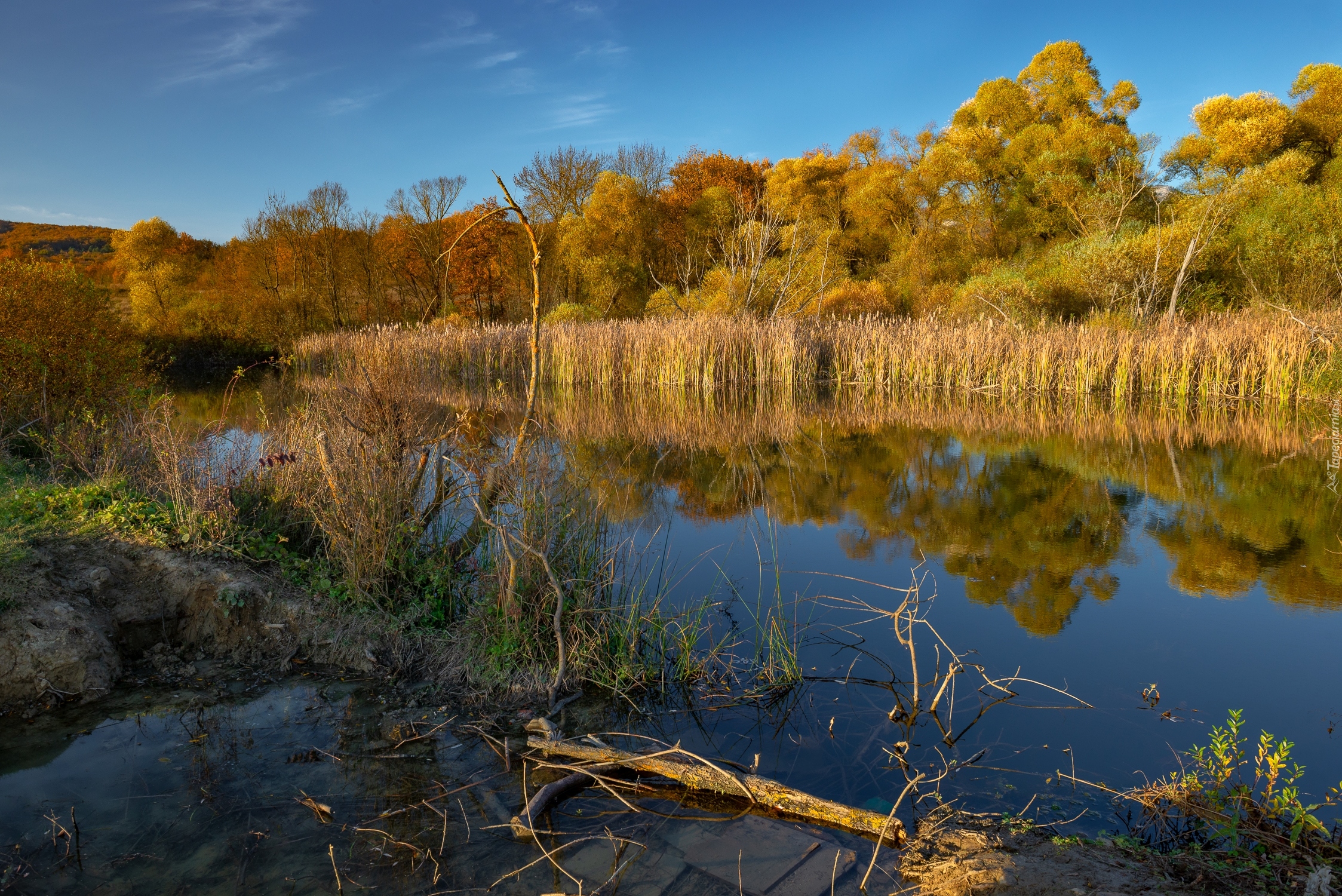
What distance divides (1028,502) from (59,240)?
62.9 metres

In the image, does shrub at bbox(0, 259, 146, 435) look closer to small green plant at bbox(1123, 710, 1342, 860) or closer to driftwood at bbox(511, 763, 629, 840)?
driftwood at bbox(511, 763, 629, 840)

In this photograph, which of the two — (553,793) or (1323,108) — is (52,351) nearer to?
(553,793)

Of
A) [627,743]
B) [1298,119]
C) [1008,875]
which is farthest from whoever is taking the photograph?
[1298,119]

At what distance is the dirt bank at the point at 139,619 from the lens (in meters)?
3.26

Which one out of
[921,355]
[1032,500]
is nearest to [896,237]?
[921,355]

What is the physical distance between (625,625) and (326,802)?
139cm

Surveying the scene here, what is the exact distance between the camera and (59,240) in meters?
50.9

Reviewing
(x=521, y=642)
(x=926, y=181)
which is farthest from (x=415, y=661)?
(x=926, y=181)

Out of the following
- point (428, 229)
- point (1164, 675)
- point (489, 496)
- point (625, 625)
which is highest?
point (428, 229)

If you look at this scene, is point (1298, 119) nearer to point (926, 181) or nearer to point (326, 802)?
point (926, 181)

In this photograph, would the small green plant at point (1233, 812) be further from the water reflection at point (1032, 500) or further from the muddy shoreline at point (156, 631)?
the water reflection at point (1032, 500)

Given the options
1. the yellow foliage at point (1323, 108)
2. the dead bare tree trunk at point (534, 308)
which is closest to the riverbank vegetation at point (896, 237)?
the yellow foliage at point (1323, 108)

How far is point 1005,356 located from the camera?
49.1 ft

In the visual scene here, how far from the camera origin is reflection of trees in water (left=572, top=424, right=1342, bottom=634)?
5.12m
